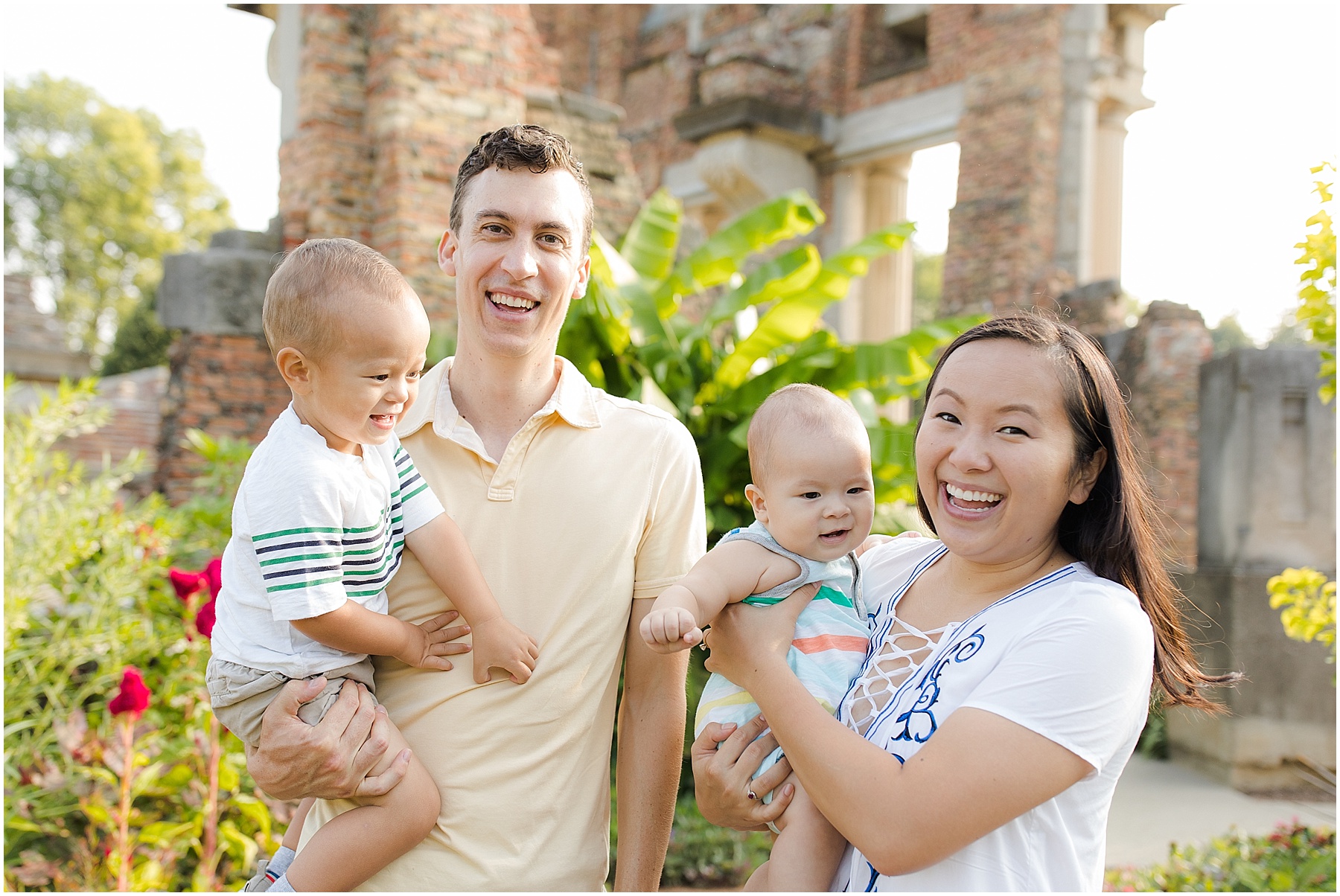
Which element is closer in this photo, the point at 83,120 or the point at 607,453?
the point at 607,453

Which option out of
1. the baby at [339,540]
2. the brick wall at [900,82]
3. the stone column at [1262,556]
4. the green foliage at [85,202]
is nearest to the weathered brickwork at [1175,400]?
the stone column at [1262,556]

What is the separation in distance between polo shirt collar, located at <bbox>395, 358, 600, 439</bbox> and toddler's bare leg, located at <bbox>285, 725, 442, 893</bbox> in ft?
1.97

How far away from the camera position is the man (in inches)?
68.1

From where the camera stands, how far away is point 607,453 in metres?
1.92

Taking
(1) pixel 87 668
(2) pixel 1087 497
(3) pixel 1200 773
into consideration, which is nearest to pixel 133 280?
(1) pixel 87 668

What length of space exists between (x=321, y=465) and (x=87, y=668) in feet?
15.0

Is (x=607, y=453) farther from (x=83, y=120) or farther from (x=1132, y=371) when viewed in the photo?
(x=83, y=120)

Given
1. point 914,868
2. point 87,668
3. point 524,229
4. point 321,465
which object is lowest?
point 87,668

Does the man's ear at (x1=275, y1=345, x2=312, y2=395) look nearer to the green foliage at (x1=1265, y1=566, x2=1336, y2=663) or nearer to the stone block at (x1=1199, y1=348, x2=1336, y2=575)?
the green foliage at (x1=1265, y1=566, x2=1336, y2=663)

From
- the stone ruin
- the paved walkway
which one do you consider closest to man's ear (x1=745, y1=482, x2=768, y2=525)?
the stone ruin

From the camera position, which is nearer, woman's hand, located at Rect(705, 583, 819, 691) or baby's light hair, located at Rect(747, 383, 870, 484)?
woman's hand, located at Rect(705, 583, 819, 691)

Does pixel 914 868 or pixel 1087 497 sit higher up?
pixel 1087 497

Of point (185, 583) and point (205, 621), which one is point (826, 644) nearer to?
point (205, 621)

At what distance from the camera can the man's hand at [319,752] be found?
5.30ft
